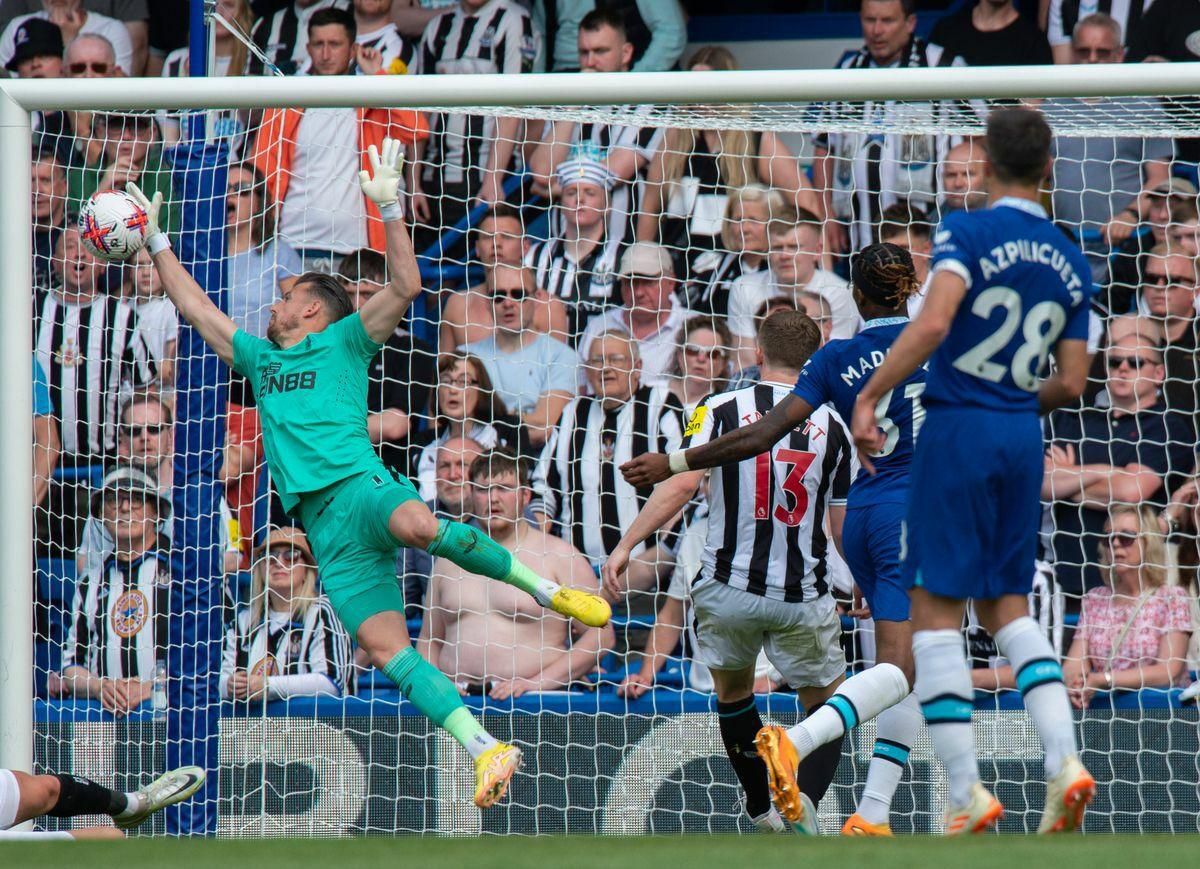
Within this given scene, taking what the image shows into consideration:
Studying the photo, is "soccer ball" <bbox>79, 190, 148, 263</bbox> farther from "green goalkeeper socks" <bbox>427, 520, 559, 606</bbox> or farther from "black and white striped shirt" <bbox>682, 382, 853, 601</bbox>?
"black and white striped shirt" <bbox>682, 382, 853, 601</bbox>

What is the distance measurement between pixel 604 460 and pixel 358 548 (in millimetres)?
2057

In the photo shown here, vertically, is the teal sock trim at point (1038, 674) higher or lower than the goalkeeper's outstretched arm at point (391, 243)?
lower

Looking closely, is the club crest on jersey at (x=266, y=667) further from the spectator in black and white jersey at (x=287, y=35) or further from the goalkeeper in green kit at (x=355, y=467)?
the spectator in black and white jersey at (x=287, y=35)

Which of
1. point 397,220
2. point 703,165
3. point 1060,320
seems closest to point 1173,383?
point 703,165

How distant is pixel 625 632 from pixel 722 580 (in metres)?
1.23

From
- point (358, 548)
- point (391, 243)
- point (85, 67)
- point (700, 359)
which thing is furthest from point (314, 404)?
point (85, 67)

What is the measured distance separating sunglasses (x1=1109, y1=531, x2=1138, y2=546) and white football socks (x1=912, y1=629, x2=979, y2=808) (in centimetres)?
324

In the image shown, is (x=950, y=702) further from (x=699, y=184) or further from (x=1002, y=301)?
(x=699, y=184)

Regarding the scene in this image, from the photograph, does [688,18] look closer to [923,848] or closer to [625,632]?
[625,632]

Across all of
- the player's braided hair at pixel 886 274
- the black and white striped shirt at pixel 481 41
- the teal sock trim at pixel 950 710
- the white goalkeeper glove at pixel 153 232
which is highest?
the black and white striped shirt at pixel 481 41

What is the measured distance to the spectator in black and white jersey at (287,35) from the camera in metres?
9.48

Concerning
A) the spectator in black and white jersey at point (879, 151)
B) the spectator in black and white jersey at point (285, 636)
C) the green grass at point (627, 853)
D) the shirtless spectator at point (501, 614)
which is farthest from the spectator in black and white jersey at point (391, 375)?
the green grass at point (627, 853)

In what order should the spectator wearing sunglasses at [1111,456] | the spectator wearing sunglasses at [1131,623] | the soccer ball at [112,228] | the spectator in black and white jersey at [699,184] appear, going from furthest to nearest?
1. the spectator in black and white jersey at [699,184]
2. the spectator wearing sunglasses at [1111,456]
3. the spectator wearing sunglasses at [1131,623]
4. the soccer ball at [112,228]

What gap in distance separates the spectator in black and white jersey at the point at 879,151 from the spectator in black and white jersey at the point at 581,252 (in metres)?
1.17
